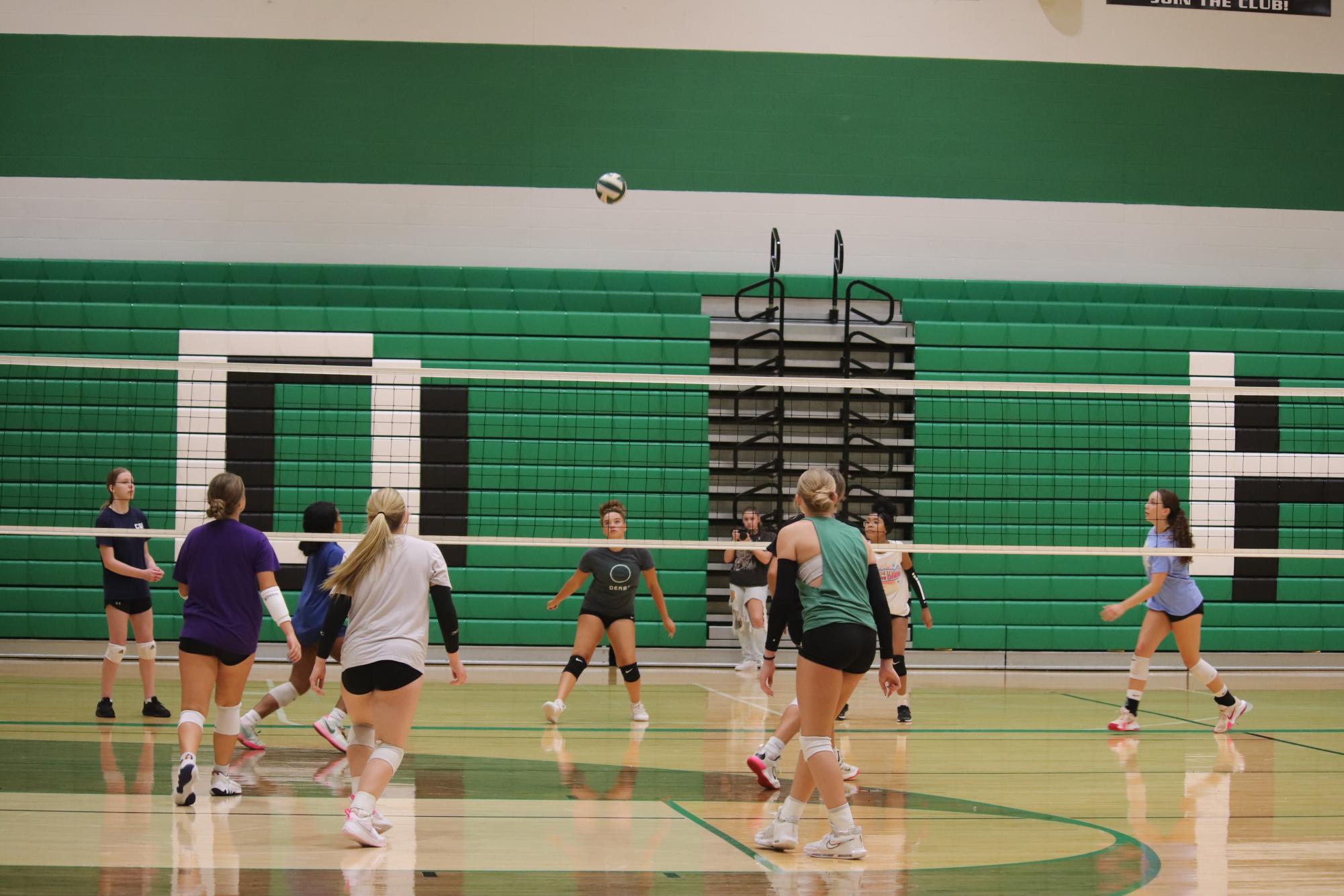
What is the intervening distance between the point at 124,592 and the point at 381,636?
4646 millimetres

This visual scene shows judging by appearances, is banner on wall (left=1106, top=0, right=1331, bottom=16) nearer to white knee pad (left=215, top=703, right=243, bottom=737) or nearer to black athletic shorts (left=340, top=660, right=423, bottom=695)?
black athletic shorts (left=340, top=660, right=423, bottom=695)

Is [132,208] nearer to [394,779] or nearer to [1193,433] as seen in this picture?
[394,779]

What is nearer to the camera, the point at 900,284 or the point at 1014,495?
the point at 1014,495

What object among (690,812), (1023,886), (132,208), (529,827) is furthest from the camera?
(132,208)

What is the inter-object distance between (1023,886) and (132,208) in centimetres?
1247

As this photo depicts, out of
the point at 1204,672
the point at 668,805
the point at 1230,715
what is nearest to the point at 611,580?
the point at 668,805

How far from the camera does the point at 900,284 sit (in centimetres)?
1424

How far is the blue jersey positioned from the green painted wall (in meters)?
7.47

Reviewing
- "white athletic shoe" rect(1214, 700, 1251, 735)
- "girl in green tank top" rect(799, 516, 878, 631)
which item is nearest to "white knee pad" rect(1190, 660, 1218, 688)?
"white athletic shoe" rect(1214, 700, 1251, 735)

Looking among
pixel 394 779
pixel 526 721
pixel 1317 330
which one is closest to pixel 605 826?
pixel 394 779

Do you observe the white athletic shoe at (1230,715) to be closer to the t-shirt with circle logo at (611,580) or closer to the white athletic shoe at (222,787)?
the t-shirt with circle logo at (611,580)

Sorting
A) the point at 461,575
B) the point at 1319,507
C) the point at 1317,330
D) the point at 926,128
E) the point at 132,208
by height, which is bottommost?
the point at 461,575

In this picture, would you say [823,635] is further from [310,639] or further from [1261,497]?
[1261,497]

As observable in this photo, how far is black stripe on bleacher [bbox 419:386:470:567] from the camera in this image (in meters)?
12.8
